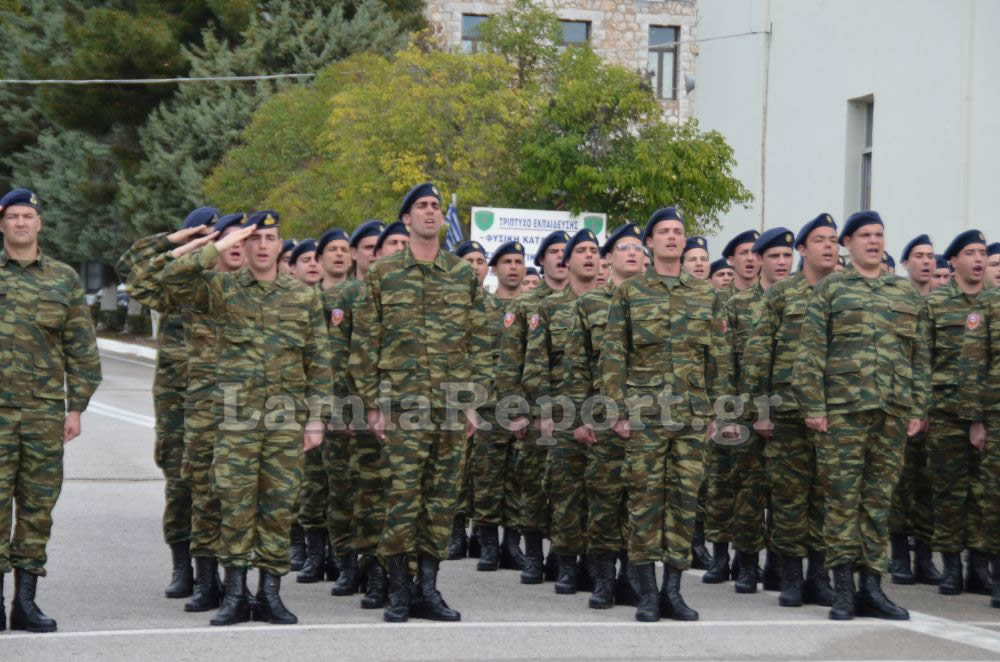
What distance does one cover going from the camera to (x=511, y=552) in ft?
38.9

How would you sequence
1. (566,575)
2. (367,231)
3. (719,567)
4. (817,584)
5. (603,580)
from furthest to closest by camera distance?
(367,231), (719,567), (566,575), (817,584), (603,580)

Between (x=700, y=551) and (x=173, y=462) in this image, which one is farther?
(x=700, y=551)

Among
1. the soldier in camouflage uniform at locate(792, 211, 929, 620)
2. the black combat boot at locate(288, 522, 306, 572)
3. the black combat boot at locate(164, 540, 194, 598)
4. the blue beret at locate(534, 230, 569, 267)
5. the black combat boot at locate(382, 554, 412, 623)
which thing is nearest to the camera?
the black combat boot at locate(382, 554, 412, 623)

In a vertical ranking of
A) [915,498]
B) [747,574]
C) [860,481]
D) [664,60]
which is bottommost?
[747,574]

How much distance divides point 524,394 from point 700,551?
1909 millimetres

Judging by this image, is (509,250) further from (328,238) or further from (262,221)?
(262,221)

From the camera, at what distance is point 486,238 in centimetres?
2247

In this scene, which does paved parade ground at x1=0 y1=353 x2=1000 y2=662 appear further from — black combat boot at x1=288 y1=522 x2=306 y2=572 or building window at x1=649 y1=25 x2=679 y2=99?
building window at x1=649 y1=25 x2=679 y2=99

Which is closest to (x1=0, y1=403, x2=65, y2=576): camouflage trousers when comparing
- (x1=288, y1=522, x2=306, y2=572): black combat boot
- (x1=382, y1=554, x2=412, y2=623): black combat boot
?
(x1=382, y1=554, x2=412, y2=623): black combat boot

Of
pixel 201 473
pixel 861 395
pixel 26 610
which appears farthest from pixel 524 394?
pixel 26 610

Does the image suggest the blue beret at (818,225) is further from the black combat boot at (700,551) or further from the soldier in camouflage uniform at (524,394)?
the black combat boot at (700,551)

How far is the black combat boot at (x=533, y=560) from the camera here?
1091 cm

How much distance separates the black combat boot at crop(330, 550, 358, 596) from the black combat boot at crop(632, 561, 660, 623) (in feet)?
6.61

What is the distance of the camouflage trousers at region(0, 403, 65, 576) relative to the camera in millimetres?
8578
